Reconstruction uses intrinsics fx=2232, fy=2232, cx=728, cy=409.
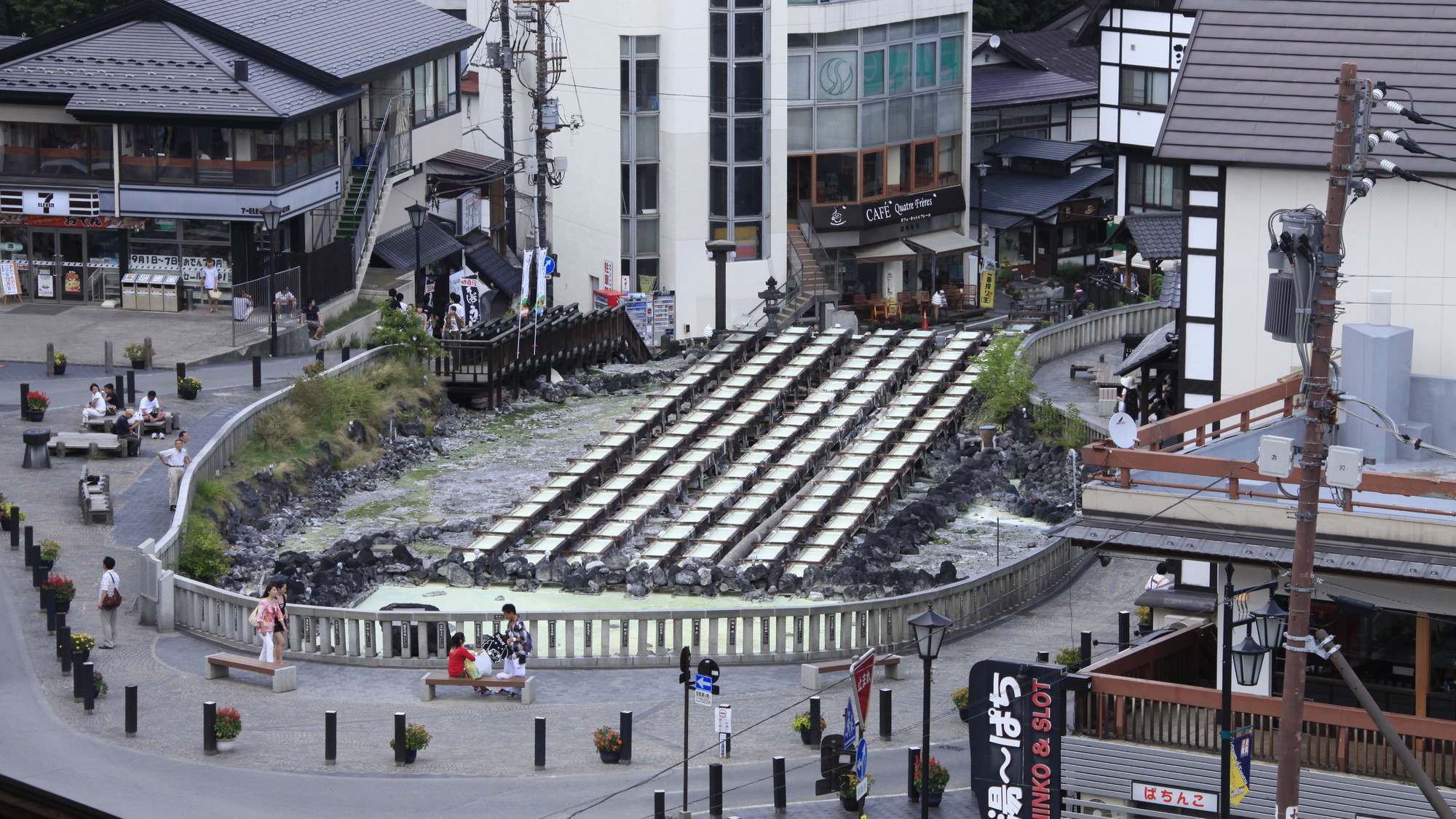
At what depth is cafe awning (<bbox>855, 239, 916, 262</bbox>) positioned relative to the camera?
70.9m

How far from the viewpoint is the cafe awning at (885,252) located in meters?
70.9

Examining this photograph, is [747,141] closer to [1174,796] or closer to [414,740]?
[414,740]

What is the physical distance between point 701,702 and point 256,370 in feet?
83.2

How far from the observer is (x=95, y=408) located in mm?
46438

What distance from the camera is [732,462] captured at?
4956 centimetres

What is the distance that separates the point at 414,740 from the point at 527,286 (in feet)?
93.1

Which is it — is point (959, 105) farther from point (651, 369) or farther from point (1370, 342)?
point (1370, 342)

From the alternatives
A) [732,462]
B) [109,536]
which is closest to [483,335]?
[732,462]

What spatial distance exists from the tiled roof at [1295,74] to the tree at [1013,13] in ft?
190

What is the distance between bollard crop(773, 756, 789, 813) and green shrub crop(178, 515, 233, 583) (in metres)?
13.9

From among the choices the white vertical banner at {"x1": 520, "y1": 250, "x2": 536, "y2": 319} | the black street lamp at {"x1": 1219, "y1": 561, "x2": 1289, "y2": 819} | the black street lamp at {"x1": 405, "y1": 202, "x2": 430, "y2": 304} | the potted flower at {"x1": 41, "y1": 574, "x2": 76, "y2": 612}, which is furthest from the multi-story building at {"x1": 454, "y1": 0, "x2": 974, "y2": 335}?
the black street lamp at {"x1": 1219, "y1": 561, "x2": 1289, "y2": 819}

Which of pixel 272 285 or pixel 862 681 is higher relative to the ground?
pixel 272 285

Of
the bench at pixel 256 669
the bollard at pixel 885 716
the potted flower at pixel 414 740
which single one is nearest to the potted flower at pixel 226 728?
the potted flower at pixel 414 740

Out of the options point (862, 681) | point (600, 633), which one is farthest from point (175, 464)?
point (862, 681)
